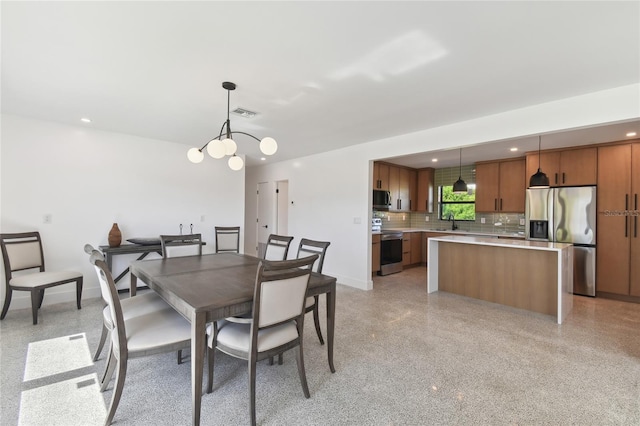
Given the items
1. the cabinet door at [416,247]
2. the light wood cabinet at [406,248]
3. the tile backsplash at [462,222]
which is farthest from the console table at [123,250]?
the cabinet door at [416,247]

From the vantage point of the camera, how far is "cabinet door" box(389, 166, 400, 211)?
6.34 metres

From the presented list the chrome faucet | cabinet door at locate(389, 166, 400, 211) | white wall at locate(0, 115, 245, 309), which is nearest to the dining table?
white wall at locate(0, 115, 245, 309)

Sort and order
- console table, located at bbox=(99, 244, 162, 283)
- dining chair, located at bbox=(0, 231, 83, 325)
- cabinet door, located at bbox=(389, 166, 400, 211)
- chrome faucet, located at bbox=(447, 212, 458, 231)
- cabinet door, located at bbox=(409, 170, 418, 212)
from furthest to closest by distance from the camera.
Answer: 1. cabinet door, located at bbox=(409, 170, 418, 212)
2. chrome faucet, located at bbox=(447, 212, 458, 231)
3. cabinet door, located at bbox=(389, 166, 400, 211)
4. console table, located at bbox=(99, 244, 162, 283)
5. dining chair, located at bbox=(0, 231, 83, 325)

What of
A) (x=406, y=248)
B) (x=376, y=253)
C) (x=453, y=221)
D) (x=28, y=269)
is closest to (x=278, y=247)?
(x=376, y=253)

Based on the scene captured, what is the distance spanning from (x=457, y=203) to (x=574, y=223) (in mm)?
2474

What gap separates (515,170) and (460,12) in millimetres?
4861

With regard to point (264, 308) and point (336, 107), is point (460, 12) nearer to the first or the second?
point (336, 107)

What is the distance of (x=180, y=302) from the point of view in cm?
181

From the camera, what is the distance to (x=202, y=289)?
1990 mm

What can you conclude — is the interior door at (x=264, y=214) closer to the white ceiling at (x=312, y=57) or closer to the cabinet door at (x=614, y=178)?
the white ceiling at (x=312, y=57)

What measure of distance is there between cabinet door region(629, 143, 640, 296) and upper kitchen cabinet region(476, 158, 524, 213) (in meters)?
1.40

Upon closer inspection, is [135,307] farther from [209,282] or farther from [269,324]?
[269,324]

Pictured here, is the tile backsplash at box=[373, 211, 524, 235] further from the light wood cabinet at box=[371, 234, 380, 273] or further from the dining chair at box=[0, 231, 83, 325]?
the dining chair at box=[0, 231, 83, 325]

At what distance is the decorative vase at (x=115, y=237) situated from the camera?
13.2 ft
